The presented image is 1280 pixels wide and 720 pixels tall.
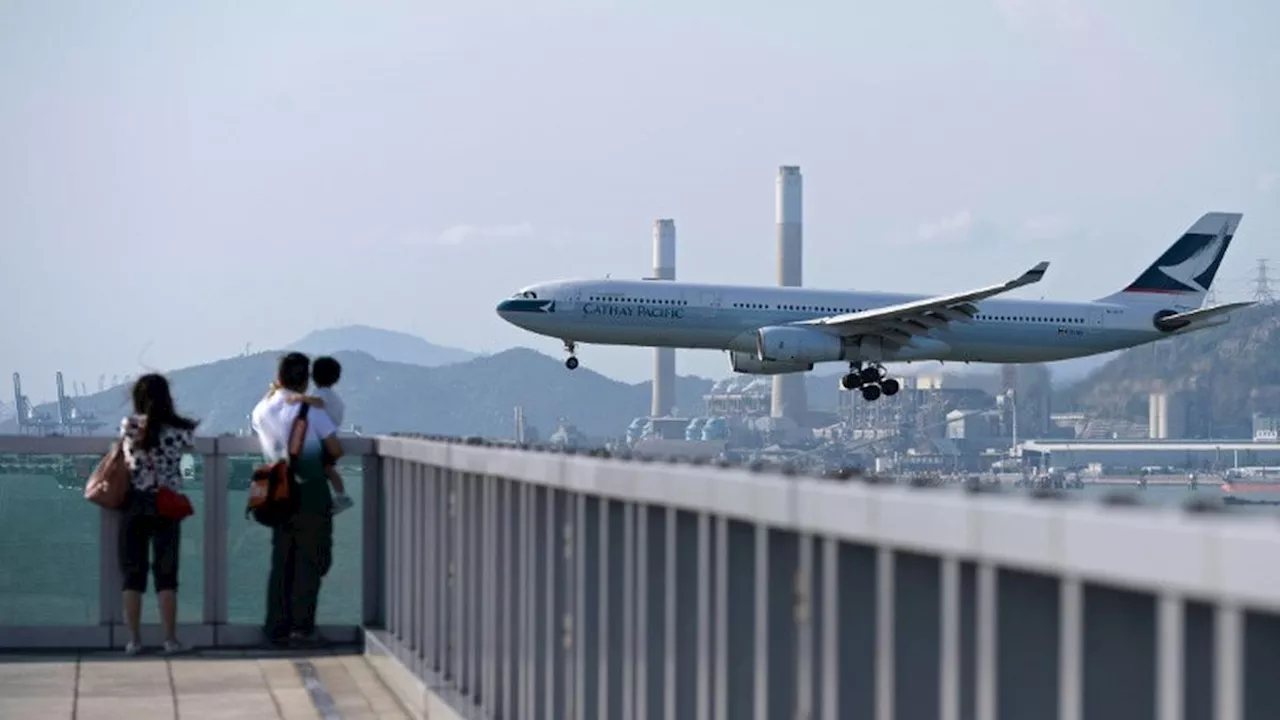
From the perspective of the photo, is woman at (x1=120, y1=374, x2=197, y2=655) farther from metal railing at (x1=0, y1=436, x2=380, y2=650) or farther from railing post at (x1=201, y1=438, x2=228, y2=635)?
railing post at (x1=201, y1=438, x2=228, y2=635)

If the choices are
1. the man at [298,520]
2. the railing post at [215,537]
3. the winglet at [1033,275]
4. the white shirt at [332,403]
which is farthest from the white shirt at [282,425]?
the winglet at [1033,275]

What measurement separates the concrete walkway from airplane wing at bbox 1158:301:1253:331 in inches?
2363

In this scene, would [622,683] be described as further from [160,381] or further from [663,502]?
[160,381]

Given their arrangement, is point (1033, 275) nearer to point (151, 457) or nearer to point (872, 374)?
point (872, 374)

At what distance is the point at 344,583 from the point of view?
48.0 ft

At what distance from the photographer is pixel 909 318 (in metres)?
69.7

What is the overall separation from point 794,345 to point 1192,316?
18.5 m

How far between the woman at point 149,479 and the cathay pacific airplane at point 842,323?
49332 millimetres

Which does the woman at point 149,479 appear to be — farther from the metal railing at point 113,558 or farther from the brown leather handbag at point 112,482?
the metal railing at point 113,558

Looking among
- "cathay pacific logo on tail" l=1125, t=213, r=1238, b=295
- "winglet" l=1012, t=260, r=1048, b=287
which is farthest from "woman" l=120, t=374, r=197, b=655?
"cathay pacific logo on tail" l=1125, t=213, r=1238, b=295

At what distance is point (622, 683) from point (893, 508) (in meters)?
3.19

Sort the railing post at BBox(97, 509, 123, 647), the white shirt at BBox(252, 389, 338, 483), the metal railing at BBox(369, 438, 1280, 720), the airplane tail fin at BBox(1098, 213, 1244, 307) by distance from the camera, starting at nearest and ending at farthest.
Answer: the metal railing at BBox(369, 438, 1280, 720) → the white shirt at BBox(252, 389, 338, 483) → the railing post at BBox(97, 509, 123, 647) → the airplane tail fin at BBox(1098, 213, 1244, 307)

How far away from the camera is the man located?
14.0 m

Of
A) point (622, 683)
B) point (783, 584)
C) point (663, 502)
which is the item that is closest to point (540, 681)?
point (622, 683)
